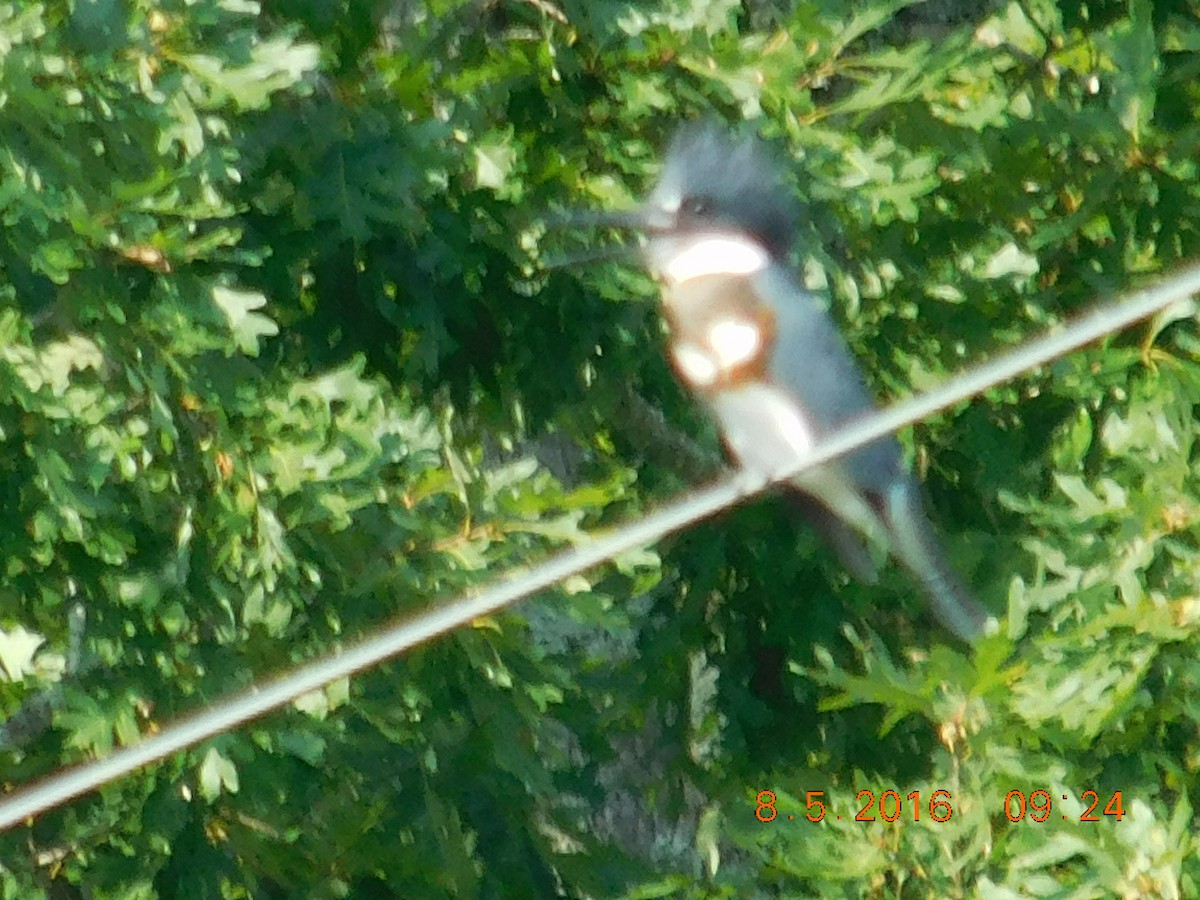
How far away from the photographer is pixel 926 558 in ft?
5.74

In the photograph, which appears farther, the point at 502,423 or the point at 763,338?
the point at 502,423

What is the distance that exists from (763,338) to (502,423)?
A: 0.41 m

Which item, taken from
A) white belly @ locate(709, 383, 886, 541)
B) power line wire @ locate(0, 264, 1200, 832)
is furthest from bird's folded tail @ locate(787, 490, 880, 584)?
power line wire @ locate(0, 264, 1200, 832)

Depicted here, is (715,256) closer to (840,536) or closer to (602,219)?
(602,219)

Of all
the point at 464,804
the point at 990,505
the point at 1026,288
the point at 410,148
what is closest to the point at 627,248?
the point at 410,148

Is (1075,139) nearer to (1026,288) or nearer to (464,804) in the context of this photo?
(1026,288)

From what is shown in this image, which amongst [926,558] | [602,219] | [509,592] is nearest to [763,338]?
[602,219]

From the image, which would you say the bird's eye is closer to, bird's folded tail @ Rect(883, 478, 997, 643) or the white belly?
the white belly

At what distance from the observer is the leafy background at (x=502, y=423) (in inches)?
52.1

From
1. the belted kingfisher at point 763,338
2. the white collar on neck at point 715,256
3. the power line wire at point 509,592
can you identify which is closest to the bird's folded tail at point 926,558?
the belted kingfisher at point 763,338

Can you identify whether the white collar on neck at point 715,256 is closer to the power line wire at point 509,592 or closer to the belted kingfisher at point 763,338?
the belted kingfisher at point 763,338

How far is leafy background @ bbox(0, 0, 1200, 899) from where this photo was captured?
132 cm

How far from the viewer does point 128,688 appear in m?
1.53

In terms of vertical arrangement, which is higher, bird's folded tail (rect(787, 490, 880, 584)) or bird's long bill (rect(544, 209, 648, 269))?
bird's long bill (rect(544, 209, 648, 269))
